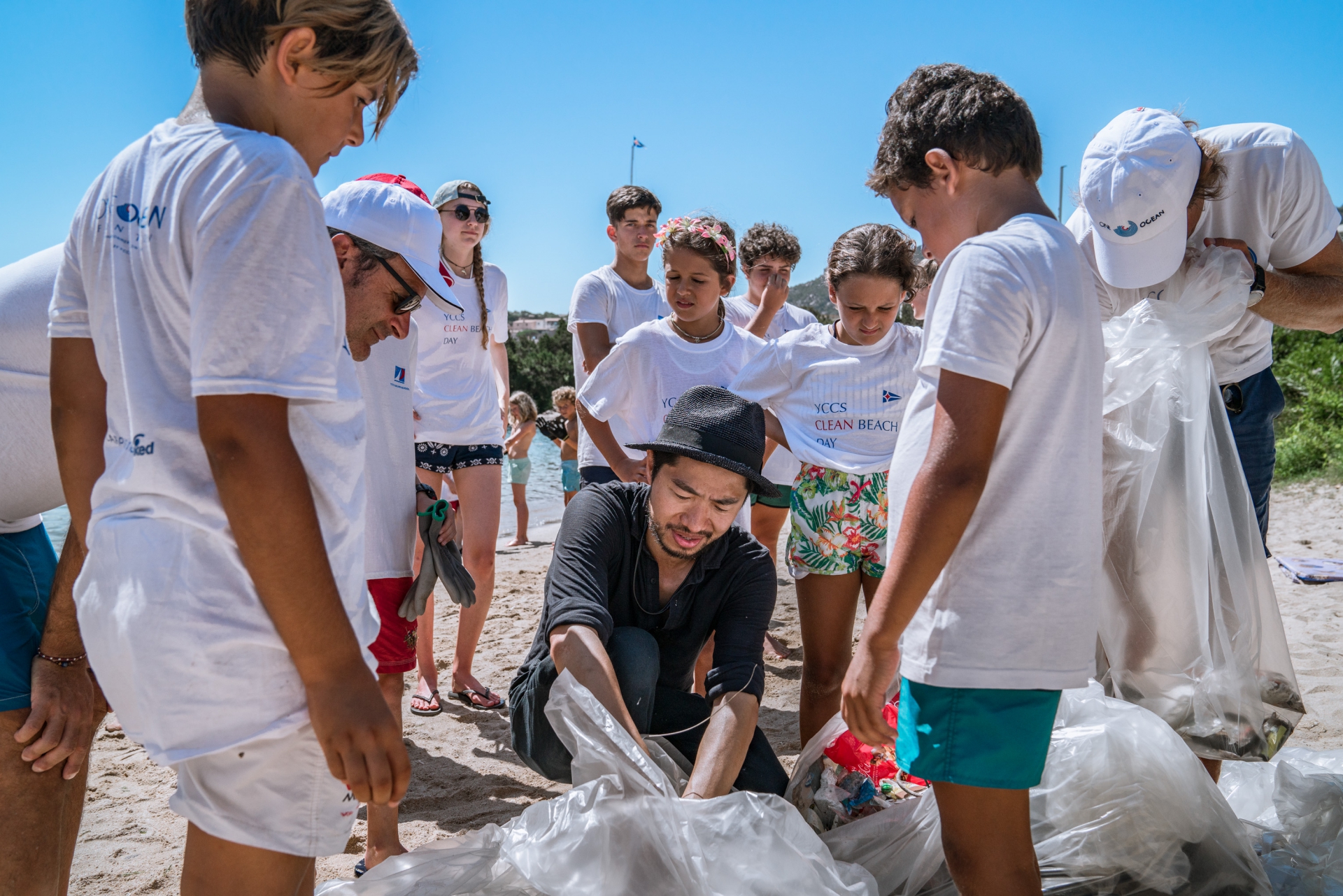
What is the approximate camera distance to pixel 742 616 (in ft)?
7.66

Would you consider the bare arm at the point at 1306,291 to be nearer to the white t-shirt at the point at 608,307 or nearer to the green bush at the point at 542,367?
the white t-shirt at the point at 608,307

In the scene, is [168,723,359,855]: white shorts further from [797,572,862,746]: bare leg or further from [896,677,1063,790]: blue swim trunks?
[797,572,862,746]: bare leg

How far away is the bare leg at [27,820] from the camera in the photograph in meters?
1.53

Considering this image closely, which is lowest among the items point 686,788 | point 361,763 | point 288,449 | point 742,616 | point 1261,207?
point 686,788

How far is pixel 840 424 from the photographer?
3.00 metres

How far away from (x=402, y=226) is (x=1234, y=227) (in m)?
2.00

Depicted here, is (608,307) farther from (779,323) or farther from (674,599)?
(674,599)

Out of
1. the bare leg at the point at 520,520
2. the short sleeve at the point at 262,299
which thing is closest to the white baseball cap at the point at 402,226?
the short sleeve at the point at 262,299

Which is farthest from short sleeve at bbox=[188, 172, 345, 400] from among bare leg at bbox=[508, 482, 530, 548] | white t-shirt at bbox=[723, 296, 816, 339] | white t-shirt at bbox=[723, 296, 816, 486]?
bare leg at bbox=[508, 482, 530, 548]

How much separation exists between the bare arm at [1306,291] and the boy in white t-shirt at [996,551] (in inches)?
35.7

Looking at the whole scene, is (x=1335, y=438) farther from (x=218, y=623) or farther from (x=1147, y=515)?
(x=218, y=623)

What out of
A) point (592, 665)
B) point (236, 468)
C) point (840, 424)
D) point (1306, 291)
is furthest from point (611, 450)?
point (236, 468)

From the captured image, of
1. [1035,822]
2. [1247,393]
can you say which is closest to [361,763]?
[1035,822]

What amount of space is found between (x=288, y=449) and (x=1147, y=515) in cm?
189
